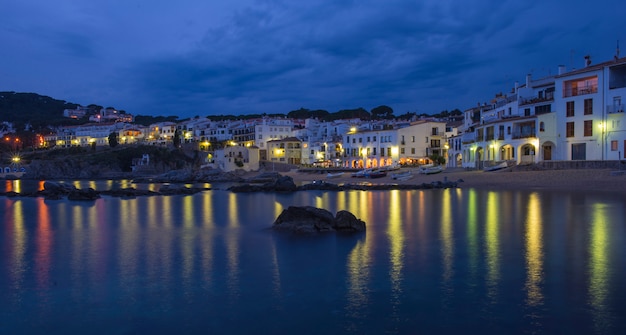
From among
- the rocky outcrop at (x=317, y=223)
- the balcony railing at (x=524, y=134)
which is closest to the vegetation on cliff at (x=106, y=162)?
the balcony railing at (x=524, y=134)

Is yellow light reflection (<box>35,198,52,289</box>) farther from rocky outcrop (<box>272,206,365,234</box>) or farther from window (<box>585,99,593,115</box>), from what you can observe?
window (<box>585,99,593,115</box>)

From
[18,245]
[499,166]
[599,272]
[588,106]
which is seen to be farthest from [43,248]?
[588,106]

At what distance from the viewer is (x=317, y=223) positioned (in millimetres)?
19250

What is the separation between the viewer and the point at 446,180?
45688 mm

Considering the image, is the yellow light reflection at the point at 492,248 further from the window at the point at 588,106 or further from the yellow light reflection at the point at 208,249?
the window at the point at 588,106

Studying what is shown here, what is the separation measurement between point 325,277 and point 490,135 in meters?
41.9

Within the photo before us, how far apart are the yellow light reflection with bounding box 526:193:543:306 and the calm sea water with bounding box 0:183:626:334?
2.0 inches

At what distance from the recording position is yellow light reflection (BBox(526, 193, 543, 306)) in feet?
34.4

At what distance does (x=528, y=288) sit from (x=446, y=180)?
3558cm

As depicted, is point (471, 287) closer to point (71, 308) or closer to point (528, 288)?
point (528, 288)

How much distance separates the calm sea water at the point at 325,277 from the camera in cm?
923

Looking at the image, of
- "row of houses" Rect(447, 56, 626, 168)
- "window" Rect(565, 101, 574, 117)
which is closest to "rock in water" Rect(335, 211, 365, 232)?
"row of houses" Rect(447, 56, 626, 168)

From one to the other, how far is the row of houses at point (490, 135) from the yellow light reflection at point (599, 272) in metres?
23.3

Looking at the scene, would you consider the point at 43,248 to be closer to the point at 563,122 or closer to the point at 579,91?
the point at 563,122
